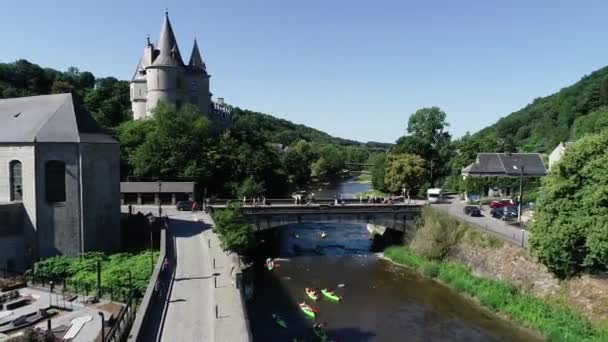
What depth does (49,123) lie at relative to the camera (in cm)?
3272

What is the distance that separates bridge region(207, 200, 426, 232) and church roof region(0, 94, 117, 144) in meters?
14.3

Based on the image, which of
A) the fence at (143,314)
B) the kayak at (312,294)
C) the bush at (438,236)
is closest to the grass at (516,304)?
the bush at (438,236)

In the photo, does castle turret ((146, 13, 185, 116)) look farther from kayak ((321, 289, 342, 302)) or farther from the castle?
kayak ((321, 289, 342, 302))

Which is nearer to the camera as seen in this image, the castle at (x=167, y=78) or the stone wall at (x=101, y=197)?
the stone wall at (x=101, y=197)

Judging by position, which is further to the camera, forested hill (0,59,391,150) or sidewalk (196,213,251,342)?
forested hill (0,59,391,150)

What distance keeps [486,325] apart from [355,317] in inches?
311

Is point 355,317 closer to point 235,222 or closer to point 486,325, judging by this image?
point 486,325

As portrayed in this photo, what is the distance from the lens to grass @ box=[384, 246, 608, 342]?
2378 centimetres

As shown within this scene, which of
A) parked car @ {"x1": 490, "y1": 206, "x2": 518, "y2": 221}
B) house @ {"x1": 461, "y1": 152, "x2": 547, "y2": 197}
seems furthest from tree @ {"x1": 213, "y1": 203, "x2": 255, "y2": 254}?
house @ {"x1": 461, "y1": 152, "x2": 547, "y2": 197}

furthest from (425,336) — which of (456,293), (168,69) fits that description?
(168,69)

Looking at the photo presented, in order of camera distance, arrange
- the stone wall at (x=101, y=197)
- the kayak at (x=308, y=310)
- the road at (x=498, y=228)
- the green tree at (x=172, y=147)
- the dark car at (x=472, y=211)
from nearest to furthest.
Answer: the kayak at (x=308, y=310) < the stone wall at (x=101, y=197) < the road at (x=498, y=228) < the dark car at (x=472, y=211) < the green tree at (x=172, y=147)

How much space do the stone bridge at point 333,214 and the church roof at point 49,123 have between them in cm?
1453

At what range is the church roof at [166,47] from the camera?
66.9 m

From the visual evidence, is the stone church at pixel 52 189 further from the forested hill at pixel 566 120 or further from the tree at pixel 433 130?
the forested hill at pixel 566 120
